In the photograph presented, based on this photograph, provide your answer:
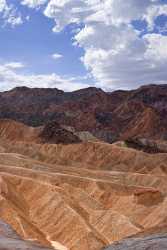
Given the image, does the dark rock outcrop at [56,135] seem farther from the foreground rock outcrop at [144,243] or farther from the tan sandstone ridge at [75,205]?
the foreground rock outcrop at [144,243]

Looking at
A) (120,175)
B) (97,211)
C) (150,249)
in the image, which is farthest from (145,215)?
(150,249)

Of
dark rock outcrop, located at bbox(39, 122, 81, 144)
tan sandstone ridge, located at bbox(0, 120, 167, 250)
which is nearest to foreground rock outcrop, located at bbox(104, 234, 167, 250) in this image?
tan sandstone ridge, located at bbox(0, 120, 167, 250)

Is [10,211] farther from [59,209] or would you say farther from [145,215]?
[145,215]

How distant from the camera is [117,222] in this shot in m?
68.6

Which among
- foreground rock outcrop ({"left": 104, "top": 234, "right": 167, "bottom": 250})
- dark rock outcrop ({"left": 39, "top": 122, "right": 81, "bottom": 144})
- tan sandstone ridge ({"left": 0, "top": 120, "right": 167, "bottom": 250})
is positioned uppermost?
dark rock outcrop ({"left": 39, "top": 122, "right": 81, "bottom": 144})

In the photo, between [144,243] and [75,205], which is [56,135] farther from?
[144,243]

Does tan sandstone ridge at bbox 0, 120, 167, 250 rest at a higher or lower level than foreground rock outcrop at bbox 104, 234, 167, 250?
lower

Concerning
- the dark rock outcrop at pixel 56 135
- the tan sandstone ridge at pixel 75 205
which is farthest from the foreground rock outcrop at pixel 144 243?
the dark rock outcrop at pixel 56 135

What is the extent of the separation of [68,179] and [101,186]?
6.65 metres

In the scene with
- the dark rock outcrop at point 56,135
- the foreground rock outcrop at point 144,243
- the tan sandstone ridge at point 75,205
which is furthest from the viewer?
the dark rock outcrop at point 56,135

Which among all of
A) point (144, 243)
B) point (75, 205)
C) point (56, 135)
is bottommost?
point (75, 205)

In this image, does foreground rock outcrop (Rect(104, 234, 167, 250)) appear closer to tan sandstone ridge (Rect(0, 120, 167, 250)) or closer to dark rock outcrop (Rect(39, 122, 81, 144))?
tan sandstone ridge (Rect(0, 120, 167, 250))

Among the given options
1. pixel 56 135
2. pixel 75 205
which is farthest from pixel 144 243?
pixel 56 135

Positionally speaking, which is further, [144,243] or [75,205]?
[75,205]
